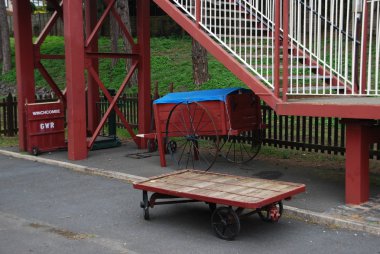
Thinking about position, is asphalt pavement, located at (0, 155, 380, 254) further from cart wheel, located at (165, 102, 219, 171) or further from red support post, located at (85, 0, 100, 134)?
red support post, located at (85, 0, 100, 134)

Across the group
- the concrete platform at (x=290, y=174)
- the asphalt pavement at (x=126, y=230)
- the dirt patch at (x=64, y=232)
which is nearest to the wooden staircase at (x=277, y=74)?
the concrete platform at (x=290, y=174)

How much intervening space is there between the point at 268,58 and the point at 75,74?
3894mm

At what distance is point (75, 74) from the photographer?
10.2 meters

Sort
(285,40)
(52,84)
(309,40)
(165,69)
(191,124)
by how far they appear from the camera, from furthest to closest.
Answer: (165,69) → (52,84) → (191,124) → (309,40) → (285,40)

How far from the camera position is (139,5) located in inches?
450

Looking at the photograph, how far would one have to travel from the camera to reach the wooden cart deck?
5402mm

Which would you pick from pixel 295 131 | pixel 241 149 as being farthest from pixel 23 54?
pixel 295 131

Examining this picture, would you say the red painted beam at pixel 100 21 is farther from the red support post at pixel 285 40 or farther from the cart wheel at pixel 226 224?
the cart wheel at pixel 226 224

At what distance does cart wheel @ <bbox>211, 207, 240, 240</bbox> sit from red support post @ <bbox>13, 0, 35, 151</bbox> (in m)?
7.36

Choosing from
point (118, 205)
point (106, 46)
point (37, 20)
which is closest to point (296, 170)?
point (118, 205)

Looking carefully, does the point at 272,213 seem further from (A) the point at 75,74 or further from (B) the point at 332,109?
(A) the point at 75,74

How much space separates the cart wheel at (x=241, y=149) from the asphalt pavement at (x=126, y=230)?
3155mm

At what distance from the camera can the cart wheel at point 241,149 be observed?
10367 mm

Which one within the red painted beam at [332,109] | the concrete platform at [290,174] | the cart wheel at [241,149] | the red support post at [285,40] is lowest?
the concrete platform at [290,174]
